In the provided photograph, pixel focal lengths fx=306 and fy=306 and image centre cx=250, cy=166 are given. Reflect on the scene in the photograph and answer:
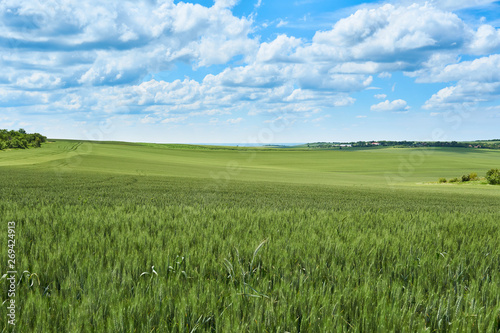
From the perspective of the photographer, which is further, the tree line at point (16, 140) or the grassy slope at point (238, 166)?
the tree line at point (16, 140)

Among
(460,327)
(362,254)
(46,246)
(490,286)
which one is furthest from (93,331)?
(490,286)

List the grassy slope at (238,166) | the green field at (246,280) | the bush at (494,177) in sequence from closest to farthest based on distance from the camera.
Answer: the green field at (246,280)
the grassy slope at (238,166)
the bush at (494,177)

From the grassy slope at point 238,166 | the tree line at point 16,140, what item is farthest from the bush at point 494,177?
the tree line at point 16,140

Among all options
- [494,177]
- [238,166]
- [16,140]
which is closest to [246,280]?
[494,177]

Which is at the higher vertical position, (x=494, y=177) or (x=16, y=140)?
(x=16, y=140)

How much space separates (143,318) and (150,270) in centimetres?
92

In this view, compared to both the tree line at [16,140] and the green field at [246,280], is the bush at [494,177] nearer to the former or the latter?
the green field at [246,280]

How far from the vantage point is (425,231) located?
5.06 metres

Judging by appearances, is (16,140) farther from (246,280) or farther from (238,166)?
(246,280)

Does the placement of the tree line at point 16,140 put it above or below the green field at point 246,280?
above

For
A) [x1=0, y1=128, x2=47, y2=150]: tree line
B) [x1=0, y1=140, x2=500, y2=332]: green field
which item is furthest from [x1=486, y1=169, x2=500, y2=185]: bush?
[x1=0, y1=128, x2=47, y2=150]: tree line

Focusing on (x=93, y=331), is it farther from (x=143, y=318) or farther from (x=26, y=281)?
(x=26, y=281)

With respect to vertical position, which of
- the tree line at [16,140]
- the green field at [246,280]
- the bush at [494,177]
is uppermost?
the tree line at [16,140]

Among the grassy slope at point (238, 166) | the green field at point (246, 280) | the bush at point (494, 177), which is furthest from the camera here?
the bush at point (494, 177)
